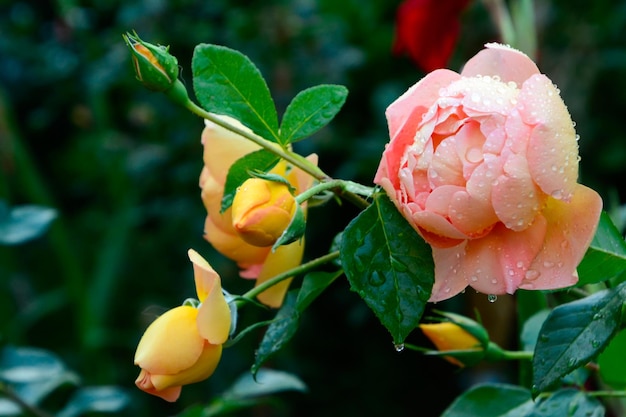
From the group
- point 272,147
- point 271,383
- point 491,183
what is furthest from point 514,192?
point 271,383

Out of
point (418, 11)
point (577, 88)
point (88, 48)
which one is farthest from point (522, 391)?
Result: point (577, 88)

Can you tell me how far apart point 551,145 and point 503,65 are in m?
0.06

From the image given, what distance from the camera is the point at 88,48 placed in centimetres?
156

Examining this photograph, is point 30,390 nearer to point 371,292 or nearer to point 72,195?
point 371,292

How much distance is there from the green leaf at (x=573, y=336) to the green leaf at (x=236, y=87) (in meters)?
0.16

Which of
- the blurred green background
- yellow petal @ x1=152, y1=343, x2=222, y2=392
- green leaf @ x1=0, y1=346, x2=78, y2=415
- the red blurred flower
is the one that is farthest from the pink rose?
the blurred green background

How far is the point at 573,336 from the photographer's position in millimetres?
364

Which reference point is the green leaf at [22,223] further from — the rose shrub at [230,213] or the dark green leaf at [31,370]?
the rose shrub at [230,213]

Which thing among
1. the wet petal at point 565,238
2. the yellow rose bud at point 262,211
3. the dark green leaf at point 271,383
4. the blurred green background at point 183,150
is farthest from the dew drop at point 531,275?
the blurred green background at point 183,150

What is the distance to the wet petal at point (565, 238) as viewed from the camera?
33 cm

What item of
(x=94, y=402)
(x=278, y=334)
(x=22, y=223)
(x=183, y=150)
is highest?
(x=278, y=334)

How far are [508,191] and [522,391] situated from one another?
194 millimetres

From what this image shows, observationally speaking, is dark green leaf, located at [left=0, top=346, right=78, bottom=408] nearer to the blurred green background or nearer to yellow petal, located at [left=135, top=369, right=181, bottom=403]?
yellow petal, located at [left=135, top=369, right=181, bottom=403]

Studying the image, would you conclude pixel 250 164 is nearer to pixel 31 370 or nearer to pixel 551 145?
pixel 551 145
